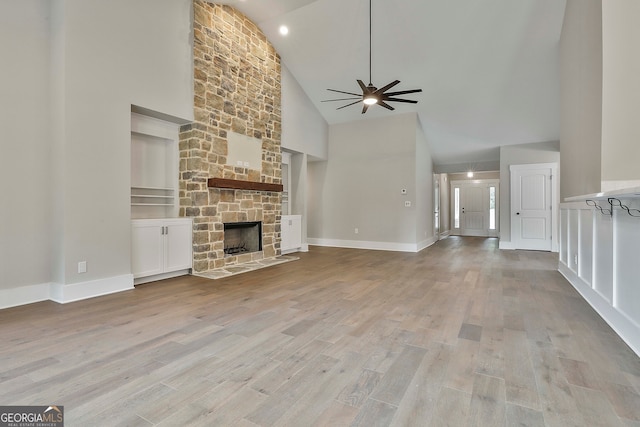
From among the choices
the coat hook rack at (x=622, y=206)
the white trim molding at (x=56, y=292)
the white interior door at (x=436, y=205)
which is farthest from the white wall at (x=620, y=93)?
the white interior door at (x=436, y=205)

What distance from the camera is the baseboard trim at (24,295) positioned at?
3.28 meters

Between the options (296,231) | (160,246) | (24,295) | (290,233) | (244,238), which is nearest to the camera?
(24,295)

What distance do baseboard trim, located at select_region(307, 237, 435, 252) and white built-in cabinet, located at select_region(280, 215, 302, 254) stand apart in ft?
4.16

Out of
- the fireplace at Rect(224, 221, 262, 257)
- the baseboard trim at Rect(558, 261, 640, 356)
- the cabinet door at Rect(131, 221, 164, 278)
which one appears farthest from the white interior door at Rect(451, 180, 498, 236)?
the cabinet door at Rect(131, 221, 164, 278)

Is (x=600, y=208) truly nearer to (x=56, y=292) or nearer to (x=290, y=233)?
(x=290, y=233)

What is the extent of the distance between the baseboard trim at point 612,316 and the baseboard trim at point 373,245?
3600 millimetres

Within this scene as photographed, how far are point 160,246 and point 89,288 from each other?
106 centimetres

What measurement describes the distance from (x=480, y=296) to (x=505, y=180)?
566 cm

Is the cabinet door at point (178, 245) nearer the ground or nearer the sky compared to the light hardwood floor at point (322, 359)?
nearer the sky

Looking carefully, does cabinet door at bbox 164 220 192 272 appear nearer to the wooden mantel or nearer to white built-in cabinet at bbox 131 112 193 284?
white built-in cabinet at bbox 131 112 193 284

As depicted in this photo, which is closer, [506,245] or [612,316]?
[612,316]

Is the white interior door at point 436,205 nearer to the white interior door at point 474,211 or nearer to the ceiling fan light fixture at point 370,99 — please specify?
the white interior door at point 474,211

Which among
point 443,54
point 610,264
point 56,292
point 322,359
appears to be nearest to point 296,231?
point 56,292

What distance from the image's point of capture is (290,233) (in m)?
7.21
